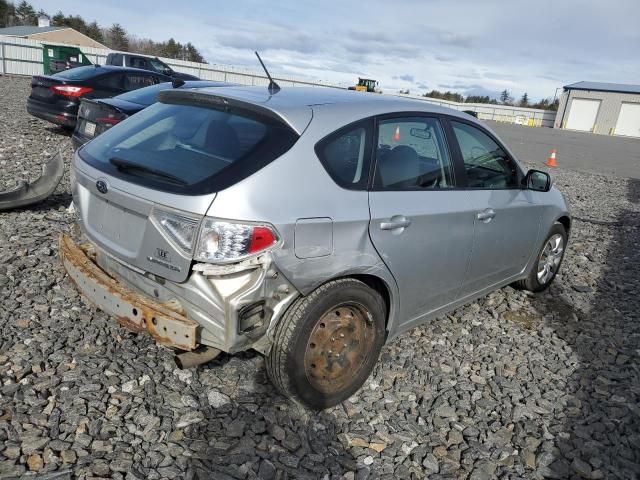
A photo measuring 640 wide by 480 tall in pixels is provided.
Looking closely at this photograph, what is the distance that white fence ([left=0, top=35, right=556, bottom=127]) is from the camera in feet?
94.5

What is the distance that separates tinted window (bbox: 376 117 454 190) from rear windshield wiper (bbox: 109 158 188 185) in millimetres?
1131

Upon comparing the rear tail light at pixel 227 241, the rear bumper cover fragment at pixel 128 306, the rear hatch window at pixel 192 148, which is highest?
the rear hatch window at pixel 192 148

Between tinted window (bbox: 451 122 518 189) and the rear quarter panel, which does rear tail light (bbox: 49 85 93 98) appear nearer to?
tinted window (bbox: 451 122 518 189)

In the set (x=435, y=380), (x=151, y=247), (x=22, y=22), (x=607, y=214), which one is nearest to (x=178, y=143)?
(x=151, y=247)

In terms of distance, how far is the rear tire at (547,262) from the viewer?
4.85m

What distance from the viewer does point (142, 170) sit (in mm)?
2693

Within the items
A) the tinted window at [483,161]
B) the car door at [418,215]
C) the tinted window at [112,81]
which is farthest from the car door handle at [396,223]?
the tinted window at [112,81]

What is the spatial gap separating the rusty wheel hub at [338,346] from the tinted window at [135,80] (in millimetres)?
10104

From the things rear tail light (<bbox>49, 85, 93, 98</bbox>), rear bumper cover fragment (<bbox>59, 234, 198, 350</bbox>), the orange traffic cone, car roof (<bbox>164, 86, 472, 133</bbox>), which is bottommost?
rear bumper cover fragment (<bbox>59, 234, 198, 350</bbox>)

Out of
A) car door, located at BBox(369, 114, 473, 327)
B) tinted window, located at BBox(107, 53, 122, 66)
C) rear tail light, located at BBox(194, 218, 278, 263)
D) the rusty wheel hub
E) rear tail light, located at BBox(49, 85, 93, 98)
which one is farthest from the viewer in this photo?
tinted window, located at BBox(107, 53, 122, 66)

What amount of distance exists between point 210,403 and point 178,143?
1.51 meters

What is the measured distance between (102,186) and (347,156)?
4.45 ft

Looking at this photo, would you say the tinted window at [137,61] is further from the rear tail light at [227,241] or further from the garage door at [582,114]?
the garage door at [582,114]

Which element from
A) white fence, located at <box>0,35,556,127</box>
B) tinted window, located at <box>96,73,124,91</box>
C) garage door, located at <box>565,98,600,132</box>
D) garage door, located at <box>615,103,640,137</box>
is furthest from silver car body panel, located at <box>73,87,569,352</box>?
garage door, located at <box>565,98,600,132</box>
